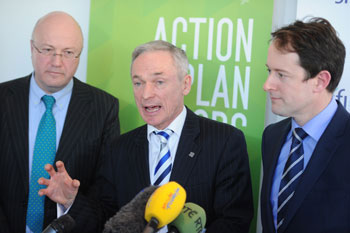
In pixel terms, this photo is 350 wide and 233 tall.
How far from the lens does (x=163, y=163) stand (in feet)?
7.95

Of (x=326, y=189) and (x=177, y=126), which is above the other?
(x=177, y=126)

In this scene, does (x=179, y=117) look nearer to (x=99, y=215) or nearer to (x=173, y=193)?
(x=99, y=215)

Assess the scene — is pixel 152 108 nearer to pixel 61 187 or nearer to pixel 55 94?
pixel 61 187

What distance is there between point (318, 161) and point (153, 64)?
1.02 meters

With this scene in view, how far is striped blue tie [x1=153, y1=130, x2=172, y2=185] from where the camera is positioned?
240cm

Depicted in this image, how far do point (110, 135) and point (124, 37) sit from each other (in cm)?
94

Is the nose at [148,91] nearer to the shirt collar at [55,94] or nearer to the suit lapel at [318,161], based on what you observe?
the shirt collar at [55,94]

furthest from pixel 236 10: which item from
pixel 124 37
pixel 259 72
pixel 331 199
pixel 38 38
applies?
pixel 331 199

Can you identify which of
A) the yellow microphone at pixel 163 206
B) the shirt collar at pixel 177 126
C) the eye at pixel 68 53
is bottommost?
the yellow microphone at pixel 163 206

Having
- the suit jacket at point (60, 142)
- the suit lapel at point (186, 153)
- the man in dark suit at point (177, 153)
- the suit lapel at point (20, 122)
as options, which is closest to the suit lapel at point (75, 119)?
the suit jacket at point (60, 142)

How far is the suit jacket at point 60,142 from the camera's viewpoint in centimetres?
275

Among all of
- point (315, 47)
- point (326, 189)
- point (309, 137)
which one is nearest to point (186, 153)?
point (309, 137)

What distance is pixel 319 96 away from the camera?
209 centimetres

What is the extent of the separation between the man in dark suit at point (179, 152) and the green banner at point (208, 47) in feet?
2.27
